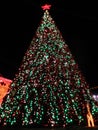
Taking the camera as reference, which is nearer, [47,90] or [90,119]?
[47,90]

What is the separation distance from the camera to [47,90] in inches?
699

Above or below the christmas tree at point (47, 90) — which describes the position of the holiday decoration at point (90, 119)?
below

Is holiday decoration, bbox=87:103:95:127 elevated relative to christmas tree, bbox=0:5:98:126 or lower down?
lower down

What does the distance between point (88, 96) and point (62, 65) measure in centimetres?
242

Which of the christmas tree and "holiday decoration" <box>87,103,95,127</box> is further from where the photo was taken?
"holiday decoration" <box>87,103,95,127</box>

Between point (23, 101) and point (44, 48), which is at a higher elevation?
point (44, 48)

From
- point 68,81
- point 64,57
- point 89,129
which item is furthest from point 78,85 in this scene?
point 89,129

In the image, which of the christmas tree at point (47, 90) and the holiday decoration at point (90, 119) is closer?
the christmas tree at point (47, 90)

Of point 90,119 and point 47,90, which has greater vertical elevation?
point 47,90

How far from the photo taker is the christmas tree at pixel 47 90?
17.1 m

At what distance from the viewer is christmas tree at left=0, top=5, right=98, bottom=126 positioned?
56.2ft

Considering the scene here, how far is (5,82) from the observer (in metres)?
32.2

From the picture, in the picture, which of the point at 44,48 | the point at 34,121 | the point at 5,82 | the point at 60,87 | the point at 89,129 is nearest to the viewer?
the point at 89,129

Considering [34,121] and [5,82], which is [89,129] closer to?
[34,121]
